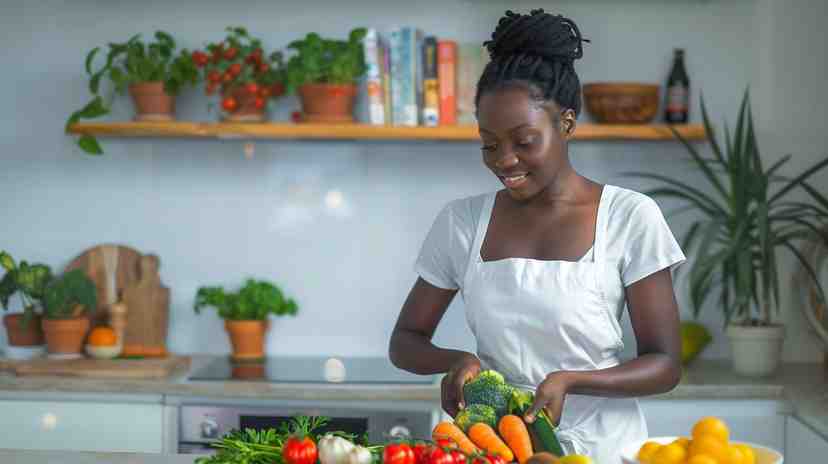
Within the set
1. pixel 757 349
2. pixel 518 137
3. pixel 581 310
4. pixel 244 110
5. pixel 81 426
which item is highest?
pixel 244 110

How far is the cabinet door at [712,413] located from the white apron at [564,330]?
3.71 feet

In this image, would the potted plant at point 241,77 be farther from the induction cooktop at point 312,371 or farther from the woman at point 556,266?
the woman at point 556,266

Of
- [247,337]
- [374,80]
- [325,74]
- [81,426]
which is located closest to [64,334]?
[81,426]

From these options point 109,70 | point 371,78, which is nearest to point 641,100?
point 371,78

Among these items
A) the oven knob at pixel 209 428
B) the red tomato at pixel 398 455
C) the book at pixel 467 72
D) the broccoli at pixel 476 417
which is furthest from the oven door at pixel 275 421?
the red tomato at pixel 398 455

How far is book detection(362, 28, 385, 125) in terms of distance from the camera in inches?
132

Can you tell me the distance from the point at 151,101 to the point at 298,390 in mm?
1099

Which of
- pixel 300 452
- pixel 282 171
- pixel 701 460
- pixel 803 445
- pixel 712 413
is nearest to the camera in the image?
pixel 701 460

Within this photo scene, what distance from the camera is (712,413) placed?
3.03 m

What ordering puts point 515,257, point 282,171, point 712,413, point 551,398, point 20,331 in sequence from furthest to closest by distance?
point 282,171 → point 20,331 → point 712,413 → point 515,257 → point 551,398

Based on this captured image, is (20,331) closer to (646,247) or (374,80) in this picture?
(374,80)

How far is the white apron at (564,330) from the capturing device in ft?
6.07

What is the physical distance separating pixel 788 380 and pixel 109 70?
7.75ft

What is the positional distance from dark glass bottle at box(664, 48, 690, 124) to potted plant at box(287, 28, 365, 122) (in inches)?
39.0
